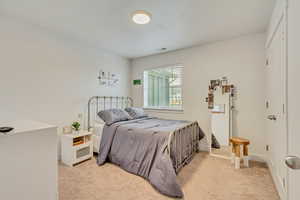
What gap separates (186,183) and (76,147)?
1968mm

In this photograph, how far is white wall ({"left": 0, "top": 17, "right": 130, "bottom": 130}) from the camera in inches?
90.0

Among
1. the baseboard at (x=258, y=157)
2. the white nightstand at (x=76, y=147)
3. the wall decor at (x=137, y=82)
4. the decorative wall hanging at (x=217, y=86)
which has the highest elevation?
the wall decor at (x=137, y=82)

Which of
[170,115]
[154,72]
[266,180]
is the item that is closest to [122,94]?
[154,72]

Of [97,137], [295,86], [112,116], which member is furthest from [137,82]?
[295,86]

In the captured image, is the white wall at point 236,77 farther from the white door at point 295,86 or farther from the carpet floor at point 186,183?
the white door at point 295,86

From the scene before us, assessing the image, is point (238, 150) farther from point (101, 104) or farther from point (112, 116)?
point (101, 104)

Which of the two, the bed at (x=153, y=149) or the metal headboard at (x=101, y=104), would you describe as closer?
the bed at (x=153, y=149)

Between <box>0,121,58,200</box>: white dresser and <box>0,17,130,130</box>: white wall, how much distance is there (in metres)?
1.44

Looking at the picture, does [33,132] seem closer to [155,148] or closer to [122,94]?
[155,148]

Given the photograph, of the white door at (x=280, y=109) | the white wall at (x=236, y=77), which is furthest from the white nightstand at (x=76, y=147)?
the white door at (x=280, y=109)

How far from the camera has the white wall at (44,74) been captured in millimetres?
2287

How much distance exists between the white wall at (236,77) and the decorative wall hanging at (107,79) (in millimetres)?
1623

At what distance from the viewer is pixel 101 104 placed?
3.71 m

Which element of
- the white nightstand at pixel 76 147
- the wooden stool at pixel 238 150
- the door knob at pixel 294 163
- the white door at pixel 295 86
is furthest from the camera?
the white nightstand at pixel 76 147
